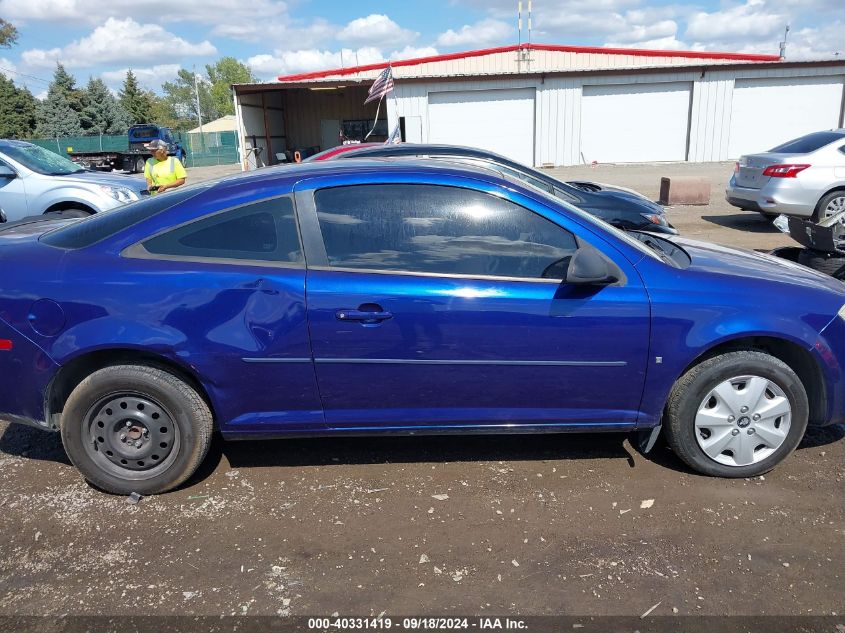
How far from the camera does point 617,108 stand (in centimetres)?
2567

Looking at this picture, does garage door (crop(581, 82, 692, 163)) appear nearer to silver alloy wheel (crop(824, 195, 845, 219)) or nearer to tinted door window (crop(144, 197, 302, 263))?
silver alloy wheel (crop(824, 195, 845, 219))

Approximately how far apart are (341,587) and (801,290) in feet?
8.81

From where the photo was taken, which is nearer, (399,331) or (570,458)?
(399,331)

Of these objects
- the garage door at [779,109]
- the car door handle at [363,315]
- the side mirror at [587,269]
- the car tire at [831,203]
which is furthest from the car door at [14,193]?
the garage door at [779,109]

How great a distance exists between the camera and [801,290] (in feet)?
11.1

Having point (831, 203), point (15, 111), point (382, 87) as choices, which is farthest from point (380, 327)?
point (15, 111)

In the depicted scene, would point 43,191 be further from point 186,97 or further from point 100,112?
point 186,97

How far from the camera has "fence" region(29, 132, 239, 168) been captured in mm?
40344

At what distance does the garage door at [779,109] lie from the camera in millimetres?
25328

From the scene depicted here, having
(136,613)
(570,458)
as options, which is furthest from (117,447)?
(570,458)

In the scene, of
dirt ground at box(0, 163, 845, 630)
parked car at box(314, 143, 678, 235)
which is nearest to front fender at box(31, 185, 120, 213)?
parked car at box(314, 143, 678, 235)

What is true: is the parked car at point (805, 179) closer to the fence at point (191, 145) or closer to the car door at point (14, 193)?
the car door at point (14, 193)

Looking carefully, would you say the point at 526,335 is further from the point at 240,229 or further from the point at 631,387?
the point at 240,229

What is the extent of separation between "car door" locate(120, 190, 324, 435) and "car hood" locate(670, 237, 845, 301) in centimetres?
205
